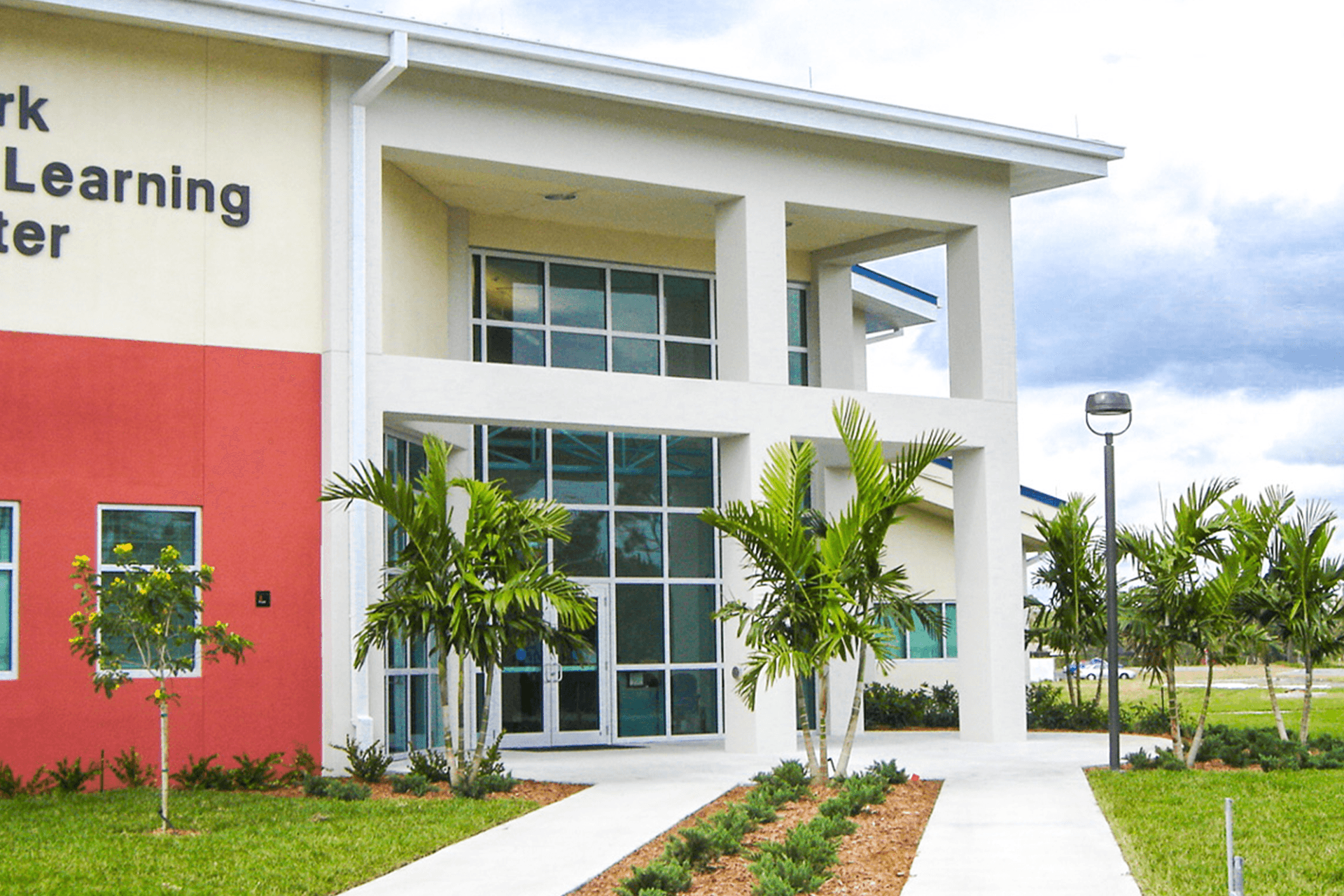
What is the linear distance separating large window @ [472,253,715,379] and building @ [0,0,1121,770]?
0.04m

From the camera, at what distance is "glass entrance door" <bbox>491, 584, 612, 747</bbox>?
64.6 ft

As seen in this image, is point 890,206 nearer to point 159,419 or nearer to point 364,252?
→ point 364,252

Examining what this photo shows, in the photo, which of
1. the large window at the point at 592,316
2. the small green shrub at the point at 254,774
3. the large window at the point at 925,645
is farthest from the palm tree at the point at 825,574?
the large window at the point at 925,645

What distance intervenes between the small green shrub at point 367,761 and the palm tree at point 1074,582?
10463 mm

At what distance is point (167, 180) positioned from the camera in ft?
49.5

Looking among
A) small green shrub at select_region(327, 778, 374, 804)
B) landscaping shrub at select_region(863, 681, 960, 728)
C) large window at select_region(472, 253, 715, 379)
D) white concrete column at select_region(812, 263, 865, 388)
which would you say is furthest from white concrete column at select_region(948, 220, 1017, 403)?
small green shrub at select_region(327, 778, 374, 804)

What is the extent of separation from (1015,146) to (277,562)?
10.7 meters

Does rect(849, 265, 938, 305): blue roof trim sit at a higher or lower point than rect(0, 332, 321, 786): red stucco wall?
higher

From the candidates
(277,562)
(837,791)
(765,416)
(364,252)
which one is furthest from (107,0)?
(837,791)

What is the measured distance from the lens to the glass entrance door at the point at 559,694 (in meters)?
19.7

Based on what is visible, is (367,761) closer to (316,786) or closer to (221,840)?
(316,786)

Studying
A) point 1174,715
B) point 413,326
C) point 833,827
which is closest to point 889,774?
point 833,827

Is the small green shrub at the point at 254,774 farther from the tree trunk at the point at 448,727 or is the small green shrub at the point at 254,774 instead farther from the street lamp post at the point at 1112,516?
the street lamp post at the point at 1112,516

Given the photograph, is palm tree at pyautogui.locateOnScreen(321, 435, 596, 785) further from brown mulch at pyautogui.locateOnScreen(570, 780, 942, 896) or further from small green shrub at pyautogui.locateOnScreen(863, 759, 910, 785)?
small green shrub at pyautogui.locateOnScreen(863, 759, 910, 785)
